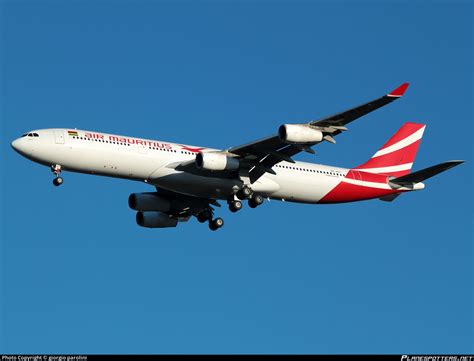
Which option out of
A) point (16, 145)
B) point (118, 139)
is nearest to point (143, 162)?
point (118, 139)

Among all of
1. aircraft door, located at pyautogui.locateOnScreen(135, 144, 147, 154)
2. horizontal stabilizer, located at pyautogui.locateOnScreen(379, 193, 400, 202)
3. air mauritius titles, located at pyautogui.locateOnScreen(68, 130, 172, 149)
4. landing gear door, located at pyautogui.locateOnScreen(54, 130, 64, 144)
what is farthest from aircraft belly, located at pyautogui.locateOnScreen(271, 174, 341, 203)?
landing gear door, located at pyautogui.locateOnScreen(54, 130, 64, 144)

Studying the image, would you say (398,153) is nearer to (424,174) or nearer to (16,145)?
(424,174)

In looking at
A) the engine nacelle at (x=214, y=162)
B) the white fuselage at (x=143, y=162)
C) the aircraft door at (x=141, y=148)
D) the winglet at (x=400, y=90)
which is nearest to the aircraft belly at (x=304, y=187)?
the white fuselage at (x=143, y=162)

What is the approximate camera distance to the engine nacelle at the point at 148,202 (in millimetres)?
57406

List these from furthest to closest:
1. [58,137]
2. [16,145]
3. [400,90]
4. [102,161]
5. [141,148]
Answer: [141,148] → [102,161] → [58,137] → [16,145] → [400,90]

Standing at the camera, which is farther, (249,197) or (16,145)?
(249,197)

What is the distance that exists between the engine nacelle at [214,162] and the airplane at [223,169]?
0.06m

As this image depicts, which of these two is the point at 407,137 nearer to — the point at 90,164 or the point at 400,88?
the point at 400,88

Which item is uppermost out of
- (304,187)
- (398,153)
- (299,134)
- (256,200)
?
(398,153)

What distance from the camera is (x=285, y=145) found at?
172ft

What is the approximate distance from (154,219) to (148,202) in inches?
88.3

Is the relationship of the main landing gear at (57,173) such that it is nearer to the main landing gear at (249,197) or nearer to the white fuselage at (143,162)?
the white fuselage at (143,162)

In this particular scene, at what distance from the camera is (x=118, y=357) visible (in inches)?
1474

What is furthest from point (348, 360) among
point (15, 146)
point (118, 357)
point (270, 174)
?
point (15, 146)
